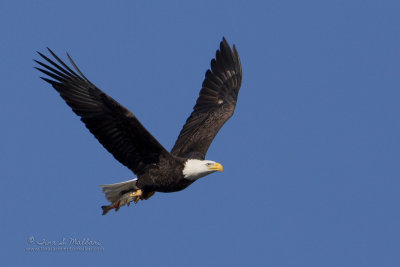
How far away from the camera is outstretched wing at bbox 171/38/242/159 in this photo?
11.4 m

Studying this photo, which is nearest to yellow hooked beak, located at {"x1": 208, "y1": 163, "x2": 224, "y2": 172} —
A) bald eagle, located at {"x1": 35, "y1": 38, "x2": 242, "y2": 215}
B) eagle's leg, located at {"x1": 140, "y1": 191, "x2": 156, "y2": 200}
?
bald eagle, located at {"x1": 35, "y1": 38, "x2": 242, "y2": 215}

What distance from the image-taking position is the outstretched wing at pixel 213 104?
37.3ft

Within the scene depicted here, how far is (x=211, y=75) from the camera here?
1273 cm

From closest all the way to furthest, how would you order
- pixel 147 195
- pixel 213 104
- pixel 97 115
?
pixel 97 115
pixel 147 195
pixel 213 104

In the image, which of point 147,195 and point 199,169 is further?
point 147,195

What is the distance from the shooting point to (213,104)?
40.6 ft

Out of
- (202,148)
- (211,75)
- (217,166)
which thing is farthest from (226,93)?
(217,166)

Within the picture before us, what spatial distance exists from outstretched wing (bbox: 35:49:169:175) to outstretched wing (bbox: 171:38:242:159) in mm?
1247

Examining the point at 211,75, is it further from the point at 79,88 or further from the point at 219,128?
the point at 79,88

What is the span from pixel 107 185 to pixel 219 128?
7.08ft

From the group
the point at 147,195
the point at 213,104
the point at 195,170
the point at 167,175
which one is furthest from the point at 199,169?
the point at 213,104

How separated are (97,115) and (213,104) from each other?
3.01 metres

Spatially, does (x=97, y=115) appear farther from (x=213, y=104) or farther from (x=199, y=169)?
(x=213, y=104)

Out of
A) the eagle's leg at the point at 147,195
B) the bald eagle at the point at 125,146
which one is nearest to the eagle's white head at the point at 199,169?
the bald eagle at the point at 125,146
